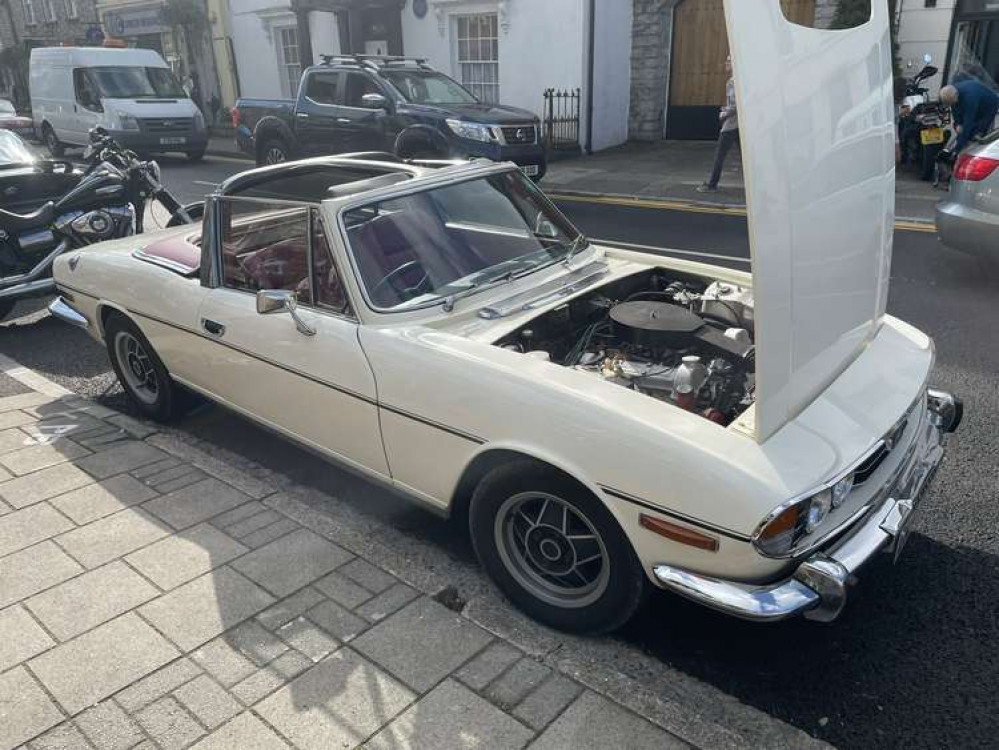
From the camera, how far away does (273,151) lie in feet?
44.3

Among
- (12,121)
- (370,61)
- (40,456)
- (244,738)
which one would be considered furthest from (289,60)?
(244,738)

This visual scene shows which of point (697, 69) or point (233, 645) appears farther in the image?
point (697, 69)

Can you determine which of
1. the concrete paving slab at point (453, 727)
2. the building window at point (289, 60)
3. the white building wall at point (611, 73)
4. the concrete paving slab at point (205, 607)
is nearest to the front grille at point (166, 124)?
the building window at point (289, 60)

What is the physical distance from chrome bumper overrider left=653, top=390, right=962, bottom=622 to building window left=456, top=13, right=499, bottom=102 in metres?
16.2

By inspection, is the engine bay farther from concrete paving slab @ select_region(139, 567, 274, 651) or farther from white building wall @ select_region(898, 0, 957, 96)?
white building wall @ select_region(898, 0, 957, 96)

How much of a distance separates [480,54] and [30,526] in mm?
16018

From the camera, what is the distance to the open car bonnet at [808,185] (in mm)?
2199

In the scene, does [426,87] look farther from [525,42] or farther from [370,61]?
[525,42]

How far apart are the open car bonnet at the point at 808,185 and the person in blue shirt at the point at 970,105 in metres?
9.18

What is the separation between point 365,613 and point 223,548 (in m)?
0.85

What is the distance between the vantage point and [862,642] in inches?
111

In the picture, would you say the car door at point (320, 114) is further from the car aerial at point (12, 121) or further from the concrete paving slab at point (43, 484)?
the concrete paving slab at point (43, 484)

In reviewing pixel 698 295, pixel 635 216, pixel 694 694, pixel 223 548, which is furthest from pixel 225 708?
pixel 635 216

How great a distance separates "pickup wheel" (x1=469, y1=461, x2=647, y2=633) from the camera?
2.61 m
